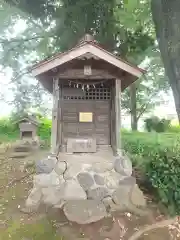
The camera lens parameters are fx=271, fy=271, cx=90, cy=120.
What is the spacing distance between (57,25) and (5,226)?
6610mm

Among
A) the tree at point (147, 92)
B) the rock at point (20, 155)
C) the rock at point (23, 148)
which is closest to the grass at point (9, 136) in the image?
the rock at point (23, 148)

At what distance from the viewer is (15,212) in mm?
5797

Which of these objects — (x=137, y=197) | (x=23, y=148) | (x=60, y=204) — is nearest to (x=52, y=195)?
(x=60, y=204)

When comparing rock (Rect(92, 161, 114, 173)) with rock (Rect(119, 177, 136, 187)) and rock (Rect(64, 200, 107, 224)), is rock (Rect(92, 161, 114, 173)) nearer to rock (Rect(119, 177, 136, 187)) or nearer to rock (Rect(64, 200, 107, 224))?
rock (Rect(119, 177, 136, 187))

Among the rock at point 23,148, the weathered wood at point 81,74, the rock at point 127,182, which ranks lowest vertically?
the rock at point 127,182

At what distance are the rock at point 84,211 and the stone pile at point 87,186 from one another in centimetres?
2

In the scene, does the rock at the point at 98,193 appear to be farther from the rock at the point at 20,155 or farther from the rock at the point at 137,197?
the rock at the point at 20,155

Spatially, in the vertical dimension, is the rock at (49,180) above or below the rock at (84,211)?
above

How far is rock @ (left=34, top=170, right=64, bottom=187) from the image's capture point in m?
6.09

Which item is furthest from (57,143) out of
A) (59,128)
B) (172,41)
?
(172,41)

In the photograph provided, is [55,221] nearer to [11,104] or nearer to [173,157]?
[173,157]

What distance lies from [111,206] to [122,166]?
94 centimetres

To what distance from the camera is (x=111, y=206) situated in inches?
234

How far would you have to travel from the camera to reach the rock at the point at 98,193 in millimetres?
6051
